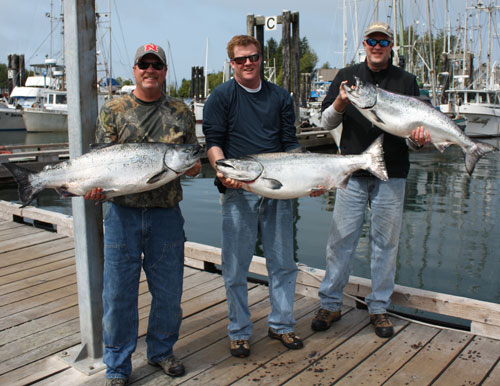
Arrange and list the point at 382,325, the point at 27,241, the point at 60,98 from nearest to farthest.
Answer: the point at 382,325 < the point at 27,241 < the point at 60,98

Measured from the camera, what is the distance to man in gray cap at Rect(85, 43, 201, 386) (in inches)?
122

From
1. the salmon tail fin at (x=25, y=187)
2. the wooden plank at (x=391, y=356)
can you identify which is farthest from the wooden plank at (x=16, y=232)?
the wooden plank at (x=391, y=356)

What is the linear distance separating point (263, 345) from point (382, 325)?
969 millimetres

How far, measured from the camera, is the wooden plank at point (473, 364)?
3.25m

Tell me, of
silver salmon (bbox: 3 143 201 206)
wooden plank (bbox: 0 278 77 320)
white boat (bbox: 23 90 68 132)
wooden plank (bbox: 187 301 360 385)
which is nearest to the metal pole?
silver salmon (bbox: 3 143 201 206)

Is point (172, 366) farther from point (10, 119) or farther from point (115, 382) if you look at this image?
point (10, 119)

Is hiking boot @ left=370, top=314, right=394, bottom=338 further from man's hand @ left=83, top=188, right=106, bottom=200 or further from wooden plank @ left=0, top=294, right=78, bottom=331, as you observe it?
wooden plank @ left=0, top=294, right=78, bottom=331

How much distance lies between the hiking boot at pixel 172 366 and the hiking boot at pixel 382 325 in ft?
5.15

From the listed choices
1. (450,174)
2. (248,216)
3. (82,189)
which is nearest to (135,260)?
(82,189)

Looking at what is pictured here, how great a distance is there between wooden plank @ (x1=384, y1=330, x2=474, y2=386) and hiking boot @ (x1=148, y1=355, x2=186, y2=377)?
4.41 ft

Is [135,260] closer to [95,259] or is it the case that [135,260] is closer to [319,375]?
[95,259]

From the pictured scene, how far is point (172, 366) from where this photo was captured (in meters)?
3.32

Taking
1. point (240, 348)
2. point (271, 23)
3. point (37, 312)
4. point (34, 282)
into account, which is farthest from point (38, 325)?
point (271, 23)

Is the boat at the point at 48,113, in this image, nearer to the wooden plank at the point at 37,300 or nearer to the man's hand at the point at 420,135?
the wooden plank at the point at 37,300
